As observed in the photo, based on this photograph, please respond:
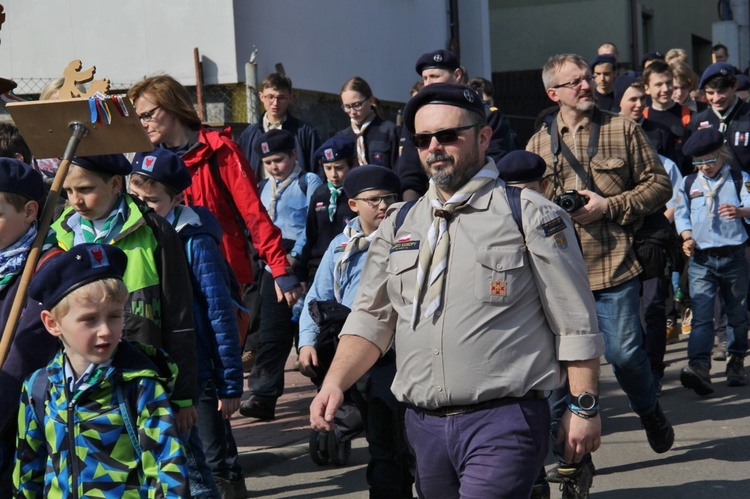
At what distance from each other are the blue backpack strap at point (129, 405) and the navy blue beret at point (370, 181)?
112 inches

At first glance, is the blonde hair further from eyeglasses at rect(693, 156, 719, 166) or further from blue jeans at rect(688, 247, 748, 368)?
eyeglasses at rect(693, 156, 719, 166)

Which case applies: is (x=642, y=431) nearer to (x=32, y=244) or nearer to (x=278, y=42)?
(x=32, y=244)

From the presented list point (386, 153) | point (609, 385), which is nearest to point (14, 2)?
point (386, 153)

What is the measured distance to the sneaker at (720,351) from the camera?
1041 cm

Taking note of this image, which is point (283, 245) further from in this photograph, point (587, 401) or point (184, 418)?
point (587, 401)

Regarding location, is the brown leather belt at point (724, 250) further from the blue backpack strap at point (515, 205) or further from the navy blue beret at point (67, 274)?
the navy blue beret at point (67, 274)

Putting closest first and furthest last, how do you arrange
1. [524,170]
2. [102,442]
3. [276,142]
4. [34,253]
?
1. [102,442]
2. [34,253]
3. [524,170]
4. [276,142]

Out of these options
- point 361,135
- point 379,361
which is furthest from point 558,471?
point 361,135

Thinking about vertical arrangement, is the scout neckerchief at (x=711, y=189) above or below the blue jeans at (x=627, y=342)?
above

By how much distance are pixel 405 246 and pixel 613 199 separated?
2.65 metres

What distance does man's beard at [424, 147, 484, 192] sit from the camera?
13.9 feet

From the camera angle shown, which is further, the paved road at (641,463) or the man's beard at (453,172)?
the paved road at (641,463)

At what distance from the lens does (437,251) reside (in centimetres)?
419

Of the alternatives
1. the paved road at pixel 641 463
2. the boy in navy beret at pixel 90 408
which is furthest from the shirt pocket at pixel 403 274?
the paved road at pixel 641 463
